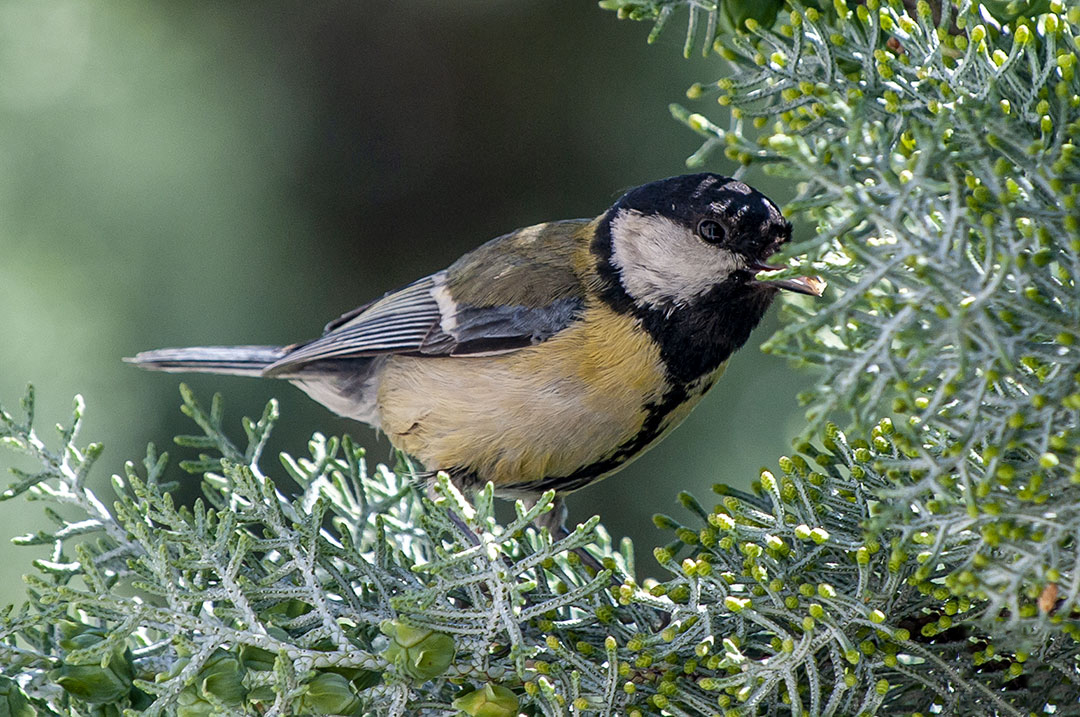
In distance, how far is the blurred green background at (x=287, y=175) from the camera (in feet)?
8.84

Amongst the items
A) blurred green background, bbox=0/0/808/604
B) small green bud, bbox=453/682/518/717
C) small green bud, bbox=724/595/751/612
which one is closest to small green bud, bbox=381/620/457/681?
small green bud, bbox=453/682/518/717

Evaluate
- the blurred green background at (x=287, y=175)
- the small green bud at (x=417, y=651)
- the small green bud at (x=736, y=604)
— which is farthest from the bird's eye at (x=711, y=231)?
the blurred green background at (x=287, y=175)

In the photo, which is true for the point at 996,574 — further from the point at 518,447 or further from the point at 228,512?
the point at 518,447

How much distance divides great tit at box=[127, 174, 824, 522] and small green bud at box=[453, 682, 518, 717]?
2.28ft

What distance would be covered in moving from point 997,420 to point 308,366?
5.66 ft

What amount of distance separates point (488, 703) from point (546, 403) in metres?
0.74

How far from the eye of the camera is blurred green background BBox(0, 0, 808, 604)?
270cm

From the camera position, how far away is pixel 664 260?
1799mm

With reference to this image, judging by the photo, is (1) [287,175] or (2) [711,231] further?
(1) [287,175]

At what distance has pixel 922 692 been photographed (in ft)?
3.86

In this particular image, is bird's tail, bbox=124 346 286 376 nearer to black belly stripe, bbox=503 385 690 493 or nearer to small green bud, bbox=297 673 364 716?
black belly stripe, bbox=503 385 690 493

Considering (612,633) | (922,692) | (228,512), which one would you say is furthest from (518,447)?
(922,692)

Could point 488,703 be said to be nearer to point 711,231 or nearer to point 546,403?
point 546,403

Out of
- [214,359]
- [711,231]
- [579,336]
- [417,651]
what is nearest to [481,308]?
[579,336]
